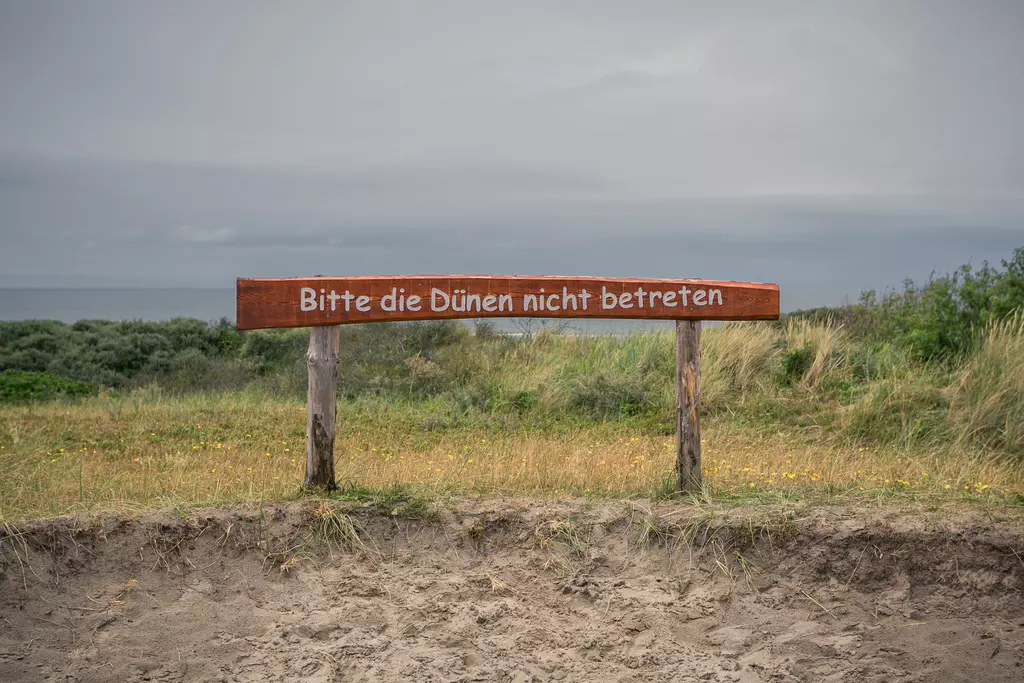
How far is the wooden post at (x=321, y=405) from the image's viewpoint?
648 cm

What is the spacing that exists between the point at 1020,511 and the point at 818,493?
1347 mm

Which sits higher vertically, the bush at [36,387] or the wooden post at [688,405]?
the wooden post at [688,405]

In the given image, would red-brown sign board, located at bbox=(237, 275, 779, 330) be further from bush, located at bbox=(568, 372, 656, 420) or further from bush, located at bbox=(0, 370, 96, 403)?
bush, located at bbox=(0, 370, 96, 403)

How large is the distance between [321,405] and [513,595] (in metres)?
1.94

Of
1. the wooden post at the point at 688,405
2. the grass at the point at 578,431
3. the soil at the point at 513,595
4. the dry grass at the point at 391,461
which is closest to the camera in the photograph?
the soil at the point at 513,595

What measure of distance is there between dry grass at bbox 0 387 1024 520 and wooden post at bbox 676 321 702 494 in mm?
208

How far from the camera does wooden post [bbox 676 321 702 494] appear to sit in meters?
6.75

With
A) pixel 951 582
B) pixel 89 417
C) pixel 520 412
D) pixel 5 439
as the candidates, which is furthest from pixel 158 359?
pixel 951 582

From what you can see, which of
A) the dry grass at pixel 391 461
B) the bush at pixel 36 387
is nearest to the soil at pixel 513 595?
the dry grass at pixel 391 461

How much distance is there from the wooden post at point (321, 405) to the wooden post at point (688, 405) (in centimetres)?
253

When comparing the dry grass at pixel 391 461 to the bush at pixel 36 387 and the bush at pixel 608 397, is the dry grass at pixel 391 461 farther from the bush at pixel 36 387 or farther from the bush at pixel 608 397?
the bush at pixel 36 387

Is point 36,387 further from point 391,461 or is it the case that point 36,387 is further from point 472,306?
point 472,306

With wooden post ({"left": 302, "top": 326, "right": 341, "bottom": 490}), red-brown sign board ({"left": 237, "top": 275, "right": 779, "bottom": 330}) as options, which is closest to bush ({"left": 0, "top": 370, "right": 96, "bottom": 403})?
wooden post ({"left": 302, "top": 326, "right": 341, "bottom": 490})

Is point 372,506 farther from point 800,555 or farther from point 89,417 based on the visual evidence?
point 89,417
